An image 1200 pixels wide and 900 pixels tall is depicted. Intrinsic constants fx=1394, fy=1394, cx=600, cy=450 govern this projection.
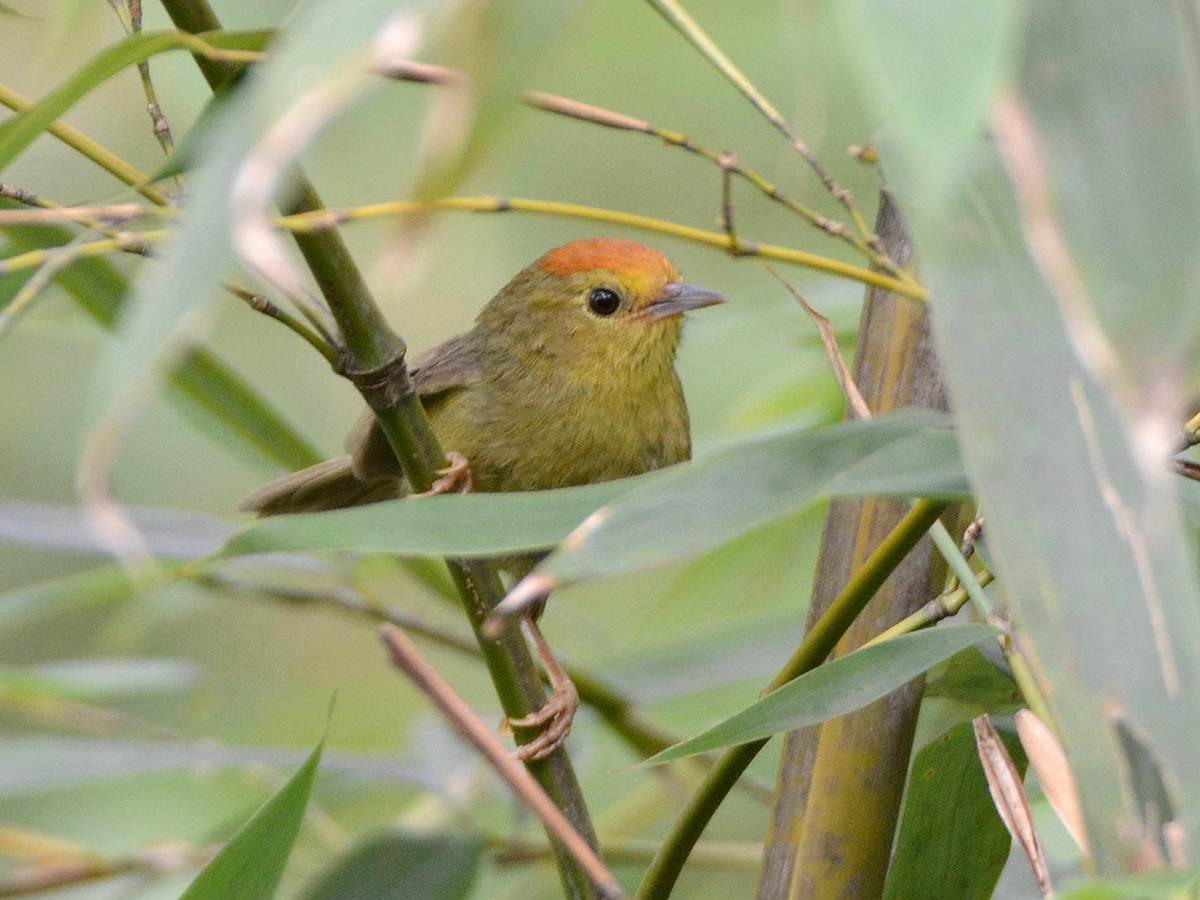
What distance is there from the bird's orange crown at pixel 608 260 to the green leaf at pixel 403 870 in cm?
140

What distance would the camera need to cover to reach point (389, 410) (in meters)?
1.52

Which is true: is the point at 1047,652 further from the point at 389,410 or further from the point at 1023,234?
the point at 389,410

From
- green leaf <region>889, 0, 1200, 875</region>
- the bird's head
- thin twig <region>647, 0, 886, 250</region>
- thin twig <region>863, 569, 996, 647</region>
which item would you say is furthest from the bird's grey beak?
green leaf <region>889, 0, 1200, 875</region>

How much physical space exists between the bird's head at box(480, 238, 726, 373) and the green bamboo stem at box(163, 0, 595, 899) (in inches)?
47.9

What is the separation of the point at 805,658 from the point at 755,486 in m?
0.34

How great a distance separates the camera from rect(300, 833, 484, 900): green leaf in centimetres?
186

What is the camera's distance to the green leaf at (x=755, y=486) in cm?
98

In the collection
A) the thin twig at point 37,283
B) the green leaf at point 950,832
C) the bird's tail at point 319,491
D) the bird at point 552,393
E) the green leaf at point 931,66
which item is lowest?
the green leaf at point 950,832

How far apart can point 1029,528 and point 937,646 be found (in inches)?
14.1

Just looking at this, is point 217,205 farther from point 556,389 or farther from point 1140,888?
point 556,389

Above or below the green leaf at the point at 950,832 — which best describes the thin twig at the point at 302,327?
above

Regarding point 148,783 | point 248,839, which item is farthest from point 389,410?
point 148,783

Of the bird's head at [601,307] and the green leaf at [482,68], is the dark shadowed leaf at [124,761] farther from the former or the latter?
the green leaf at [482,68]

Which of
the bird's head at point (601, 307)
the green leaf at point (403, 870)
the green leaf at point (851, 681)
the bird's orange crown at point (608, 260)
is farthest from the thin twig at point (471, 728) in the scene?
the bird's orange crown at point (608, 260)
